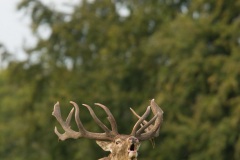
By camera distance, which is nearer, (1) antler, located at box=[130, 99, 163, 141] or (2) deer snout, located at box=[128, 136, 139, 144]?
(2) deer snout, located at box=[128, 136, 139, 144]

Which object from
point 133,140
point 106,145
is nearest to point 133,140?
point 133,140

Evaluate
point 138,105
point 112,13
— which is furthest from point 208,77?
point 112,13

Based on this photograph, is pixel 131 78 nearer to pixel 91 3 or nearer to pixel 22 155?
pixel 91 3

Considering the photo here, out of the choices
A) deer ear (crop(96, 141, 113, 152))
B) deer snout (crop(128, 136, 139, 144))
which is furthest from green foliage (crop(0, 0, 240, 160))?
deer snout (crop(128, 136, 139, 144))

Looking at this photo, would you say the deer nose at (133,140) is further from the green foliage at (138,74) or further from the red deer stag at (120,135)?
the green foliage at (138,74)

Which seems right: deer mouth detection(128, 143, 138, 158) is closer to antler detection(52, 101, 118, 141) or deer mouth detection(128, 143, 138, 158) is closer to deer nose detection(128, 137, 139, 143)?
deer nose detection(128, 137, 139, 143)

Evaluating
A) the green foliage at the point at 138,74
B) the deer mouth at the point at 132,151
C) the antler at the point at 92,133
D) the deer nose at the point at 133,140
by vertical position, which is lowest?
the deer mouth at the point at 132,151

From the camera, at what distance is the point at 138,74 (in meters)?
33.7

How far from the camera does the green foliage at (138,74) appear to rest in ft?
96.9

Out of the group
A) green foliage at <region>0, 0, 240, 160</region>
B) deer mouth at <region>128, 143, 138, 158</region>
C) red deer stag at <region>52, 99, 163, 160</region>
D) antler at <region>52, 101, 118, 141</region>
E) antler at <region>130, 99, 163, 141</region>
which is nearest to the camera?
deer mouth at <region>128, 143, 138, 158</region>

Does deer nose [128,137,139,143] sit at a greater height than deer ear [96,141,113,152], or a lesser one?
lesser

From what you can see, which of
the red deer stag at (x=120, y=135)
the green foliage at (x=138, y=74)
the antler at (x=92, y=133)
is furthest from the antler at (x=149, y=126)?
the green foliage at (x=138, y=74)

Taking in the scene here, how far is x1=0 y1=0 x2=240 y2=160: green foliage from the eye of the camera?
29.5 m

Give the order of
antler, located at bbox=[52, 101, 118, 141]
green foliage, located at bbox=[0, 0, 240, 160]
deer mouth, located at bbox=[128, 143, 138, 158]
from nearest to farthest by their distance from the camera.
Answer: deer mouth, located at bbox=[128, 143, 138, 158] < antler, located at bbox=[52, 101, 118, 141] < green foliage, located at bbox=[0, 0, 240, 160]
